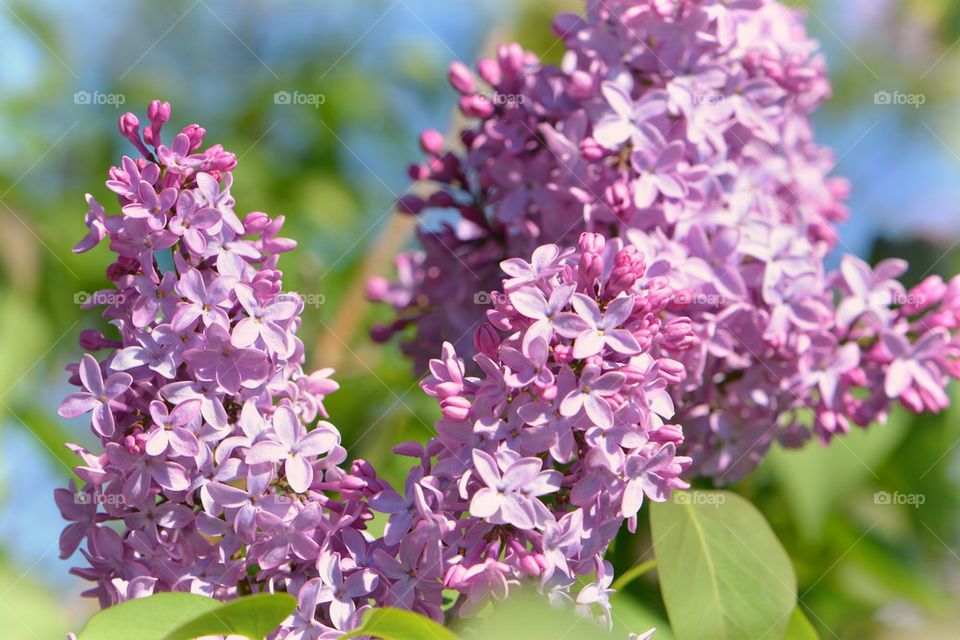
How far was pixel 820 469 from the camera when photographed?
1501 millimetres

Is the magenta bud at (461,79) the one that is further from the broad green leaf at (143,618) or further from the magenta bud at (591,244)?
the broad green leaf at (143,618)

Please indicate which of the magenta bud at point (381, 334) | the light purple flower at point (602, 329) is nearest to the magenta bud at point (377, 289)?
the magenta bud at point (381, 334)

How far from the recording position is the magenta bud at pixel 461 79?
1.25 m

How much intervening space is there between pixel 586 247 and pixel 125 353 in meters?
0.35

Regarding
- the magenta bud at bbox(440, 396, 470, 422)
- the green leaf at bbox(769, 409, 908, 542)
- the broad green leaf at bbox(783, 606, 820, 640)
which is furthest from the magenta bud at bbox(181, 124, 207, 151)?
the green leaf at bbox(769, 409, 908, 542)

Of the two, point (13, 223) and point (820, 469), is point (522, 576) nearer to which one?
point (820, 469)

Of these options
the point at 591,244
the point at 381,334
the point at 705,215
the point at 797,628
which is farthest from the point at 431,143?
the point at 797,628

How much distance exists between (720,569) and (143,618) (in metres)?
0.51

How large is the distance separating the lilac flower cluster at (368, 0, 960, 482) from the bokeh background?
0.84 feet

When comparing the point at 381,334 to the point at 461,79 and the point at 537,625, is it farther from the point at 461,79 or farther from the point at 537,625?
the point at 537,625

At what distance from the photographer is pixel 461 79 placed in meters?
1.26

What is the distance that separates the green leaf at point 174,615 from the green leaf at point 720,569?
0.35 metres

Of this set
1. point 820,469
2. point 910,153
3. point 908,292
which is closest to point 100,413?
point 908,292

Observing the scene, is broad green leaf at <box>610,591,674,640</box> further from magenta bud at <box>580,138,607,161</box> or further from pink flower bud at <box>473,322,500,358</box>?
magenta bud at <box>580,138,607,161</box>
